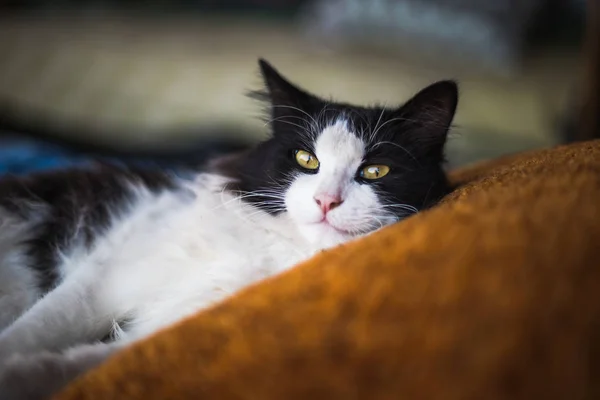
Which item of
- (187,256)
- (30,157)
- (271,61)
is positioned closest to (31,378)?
(187,256)

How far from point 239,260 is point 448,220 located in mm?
495

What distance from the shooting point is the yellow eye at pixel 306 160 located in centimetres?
121

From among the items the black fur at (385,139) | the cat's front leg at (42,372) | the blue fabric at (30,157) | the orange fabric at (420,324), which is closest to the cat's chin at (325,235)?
the black fur at (385,139)

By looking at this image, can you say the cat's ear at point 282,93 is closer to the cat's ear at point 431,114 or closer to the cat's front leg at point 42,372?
the cat's ear at point 431,114

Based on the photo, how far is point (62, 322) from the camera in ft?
3.77

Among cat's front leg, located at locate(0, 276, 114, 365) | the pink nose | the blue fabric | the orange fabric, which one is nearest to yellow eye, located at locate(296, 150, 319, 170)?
the pink nose

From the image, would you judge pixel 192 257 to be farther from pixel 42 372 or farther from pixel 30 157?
pixel 30 157

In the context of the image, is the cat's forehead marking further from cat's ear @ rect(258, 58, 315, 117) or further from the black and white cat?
cat's ear @ rect(258, 58, 315, 117)

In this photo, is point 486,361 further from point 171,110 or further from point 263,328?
point 171,110

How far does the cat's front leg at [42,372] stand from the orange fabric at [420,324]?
5.9 inches

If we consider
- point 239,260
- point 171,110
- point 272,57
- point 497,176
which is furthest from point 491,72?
point 239,260

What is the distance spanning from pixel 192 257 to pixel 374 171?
432mm

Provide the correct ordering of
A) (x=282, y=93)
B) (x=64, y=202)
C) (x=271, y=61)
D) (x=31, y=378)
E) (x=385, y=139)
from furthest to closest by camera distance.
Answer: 1. (x=271, y=61)
2. (x=64, y=202)
3. (x=282, y=93)
4. (x=385, y=139)
5. (x=31, y=378)

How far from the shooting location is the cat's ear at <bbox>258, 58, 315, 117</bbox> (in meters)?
1.31
